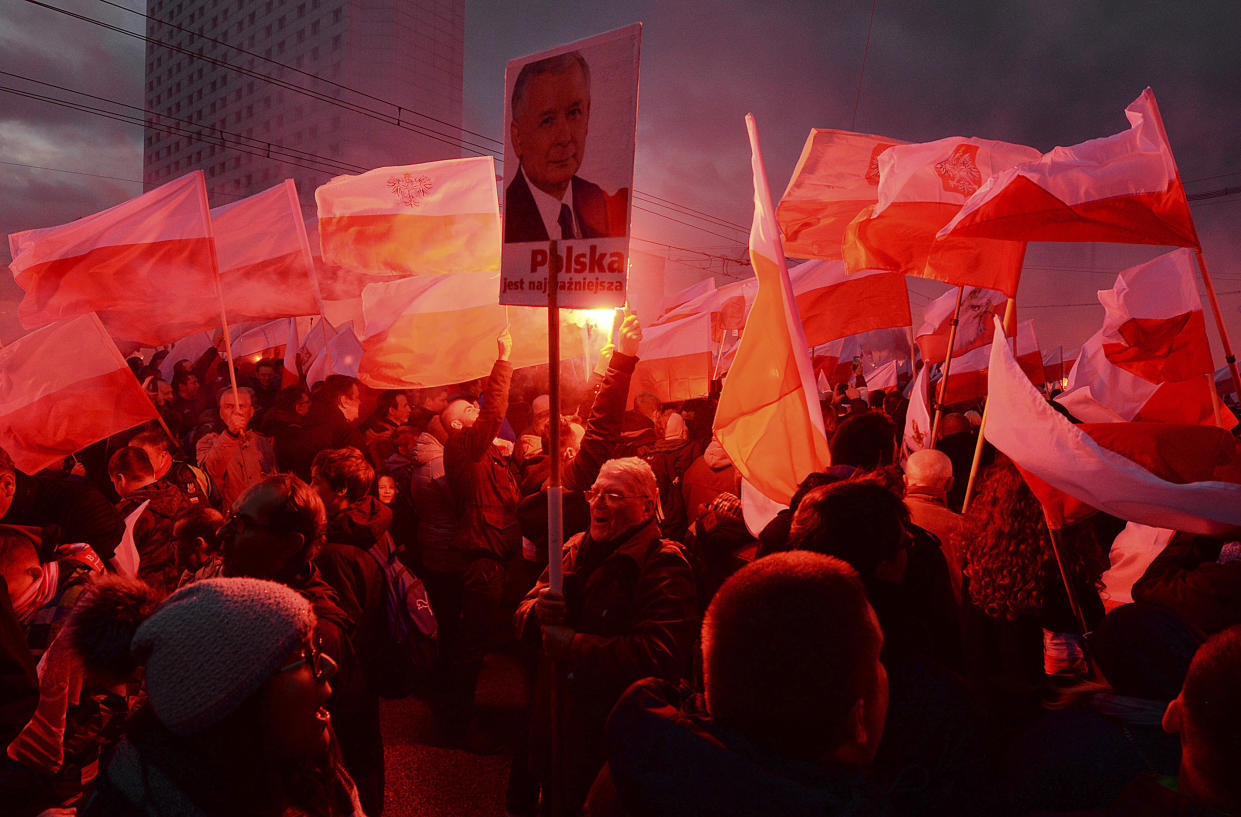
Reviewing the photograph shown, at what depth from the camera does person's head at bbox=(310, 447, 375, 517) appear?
11.2ft

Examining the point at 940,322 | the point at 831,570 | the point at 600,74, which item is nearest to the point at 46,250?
the point at 600,74

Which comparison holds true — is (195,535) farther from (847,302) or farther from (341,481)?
(847,302)

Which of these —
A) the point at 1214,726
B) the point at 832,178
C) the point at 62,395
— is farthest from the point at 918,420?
the point at 62,395

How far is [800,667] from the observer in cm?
135

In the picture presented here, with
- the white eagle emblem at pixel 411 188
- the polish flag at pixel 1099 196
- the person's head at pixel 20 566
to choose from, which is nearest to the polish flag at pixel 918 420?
the polish flag at pixel 1099 196

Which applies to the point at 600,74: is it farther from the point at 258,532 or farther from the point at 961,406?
the point at 961,406

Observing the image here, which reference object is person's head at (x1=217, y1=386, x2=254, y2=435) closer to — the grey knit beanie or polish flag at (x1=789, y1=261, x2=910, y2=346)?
the grey knit beanie

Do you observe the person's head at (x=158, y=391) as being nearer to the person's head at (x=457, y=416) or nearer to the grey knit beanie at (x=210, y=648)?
the person's head at (x=457, y=416)

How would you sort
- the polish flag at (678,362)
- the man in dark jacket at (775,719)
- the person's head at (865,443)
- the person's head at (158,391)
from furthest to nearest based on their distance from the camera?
the person's head at (158,391) < the polish flag at (678,362) < the person's head at (865,443) < the man in dark jacket at (775,719)

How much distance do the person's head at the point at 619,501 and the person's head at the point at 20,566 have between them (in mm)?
2416

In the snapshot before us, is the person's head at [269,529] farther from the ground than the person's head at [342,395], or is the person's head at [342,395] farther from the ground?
the person's head at [342,395]

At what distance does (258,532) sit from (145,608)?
0.72 m

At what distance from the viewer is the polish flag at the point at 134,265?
6.19 metres

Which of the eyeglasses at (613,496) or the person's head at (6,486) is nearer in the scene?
the eyeglasses at (613,496)
